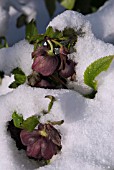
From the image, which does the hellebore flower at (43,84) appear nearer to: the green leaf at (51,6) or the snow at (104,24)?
the snow at (104,24)

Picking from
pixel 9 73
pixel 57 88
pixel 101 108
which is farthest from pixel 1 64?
pixel 101 108

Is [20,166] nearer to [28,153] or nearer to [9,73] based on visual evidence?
[28,153]

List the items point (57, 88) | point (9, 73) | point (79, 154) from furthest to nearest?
1. point (9, 73)
2. point (57, 88)
3. point (79, 154)

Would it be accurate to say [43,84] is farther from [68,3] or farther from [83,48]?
[68,3]

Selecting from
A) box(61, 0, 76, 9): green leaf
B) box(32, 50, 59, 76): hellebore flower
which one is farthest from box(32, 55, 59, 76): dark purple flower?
box(61, 0, 76, 9): green leaf

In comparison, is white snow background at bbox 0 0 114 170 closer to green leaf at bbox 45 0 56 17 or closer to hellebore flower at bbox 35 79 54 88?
hellebore flower at bbox 35 79 54 88

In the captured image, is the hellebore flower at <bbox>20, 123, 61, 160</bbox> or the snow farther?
the snow
